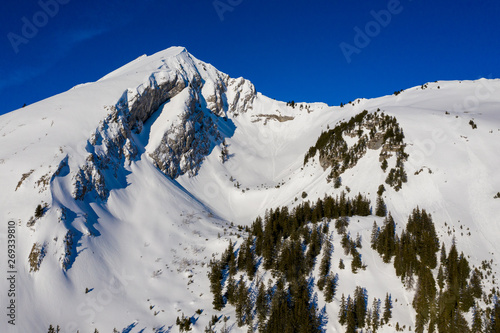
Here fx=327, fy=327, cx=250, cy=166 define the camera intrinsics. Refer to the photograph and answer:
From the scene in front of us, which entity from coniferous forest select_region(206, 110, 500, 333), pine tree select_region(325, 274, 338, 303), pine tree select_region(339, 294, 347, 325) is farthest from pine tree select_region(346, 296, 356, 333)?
pine tree select_region(325, 274, 338, 303)

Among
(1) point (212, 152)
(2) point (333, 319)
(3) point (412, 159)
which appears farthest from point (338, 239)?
(1) point (212, 152)

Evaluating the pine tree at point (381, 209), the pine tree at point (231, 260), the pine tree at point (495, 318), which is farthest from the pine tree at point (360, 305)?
the pine tree at point (381, 209)

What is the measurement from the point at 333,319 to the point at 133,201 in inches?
2494

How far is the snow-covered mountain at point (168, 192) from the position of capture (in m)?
62.5

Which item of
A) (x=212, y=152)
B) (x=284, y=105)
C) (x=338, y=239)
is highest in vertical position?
(x=284, y=105)

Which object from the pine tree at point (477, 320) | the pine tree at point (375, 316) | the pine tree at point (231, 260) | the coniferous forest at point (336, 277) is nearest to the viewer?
the pine tree at point (477, 320)

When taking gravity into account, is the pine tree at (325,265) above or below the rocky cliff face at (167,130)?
below

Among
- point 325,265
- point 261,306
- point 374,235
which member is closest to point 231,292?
point 261,306

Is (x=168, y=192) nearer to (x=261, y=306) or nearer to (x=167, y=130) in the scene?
(x=167, y=130)

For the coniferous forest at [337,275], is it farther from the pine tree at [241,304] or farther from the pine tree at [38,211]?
the pine tree at [38,211]

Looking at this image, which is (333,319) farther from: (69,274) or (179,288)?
(69,274)

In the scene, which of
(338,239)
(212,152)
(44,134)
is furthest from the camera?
(212,152)

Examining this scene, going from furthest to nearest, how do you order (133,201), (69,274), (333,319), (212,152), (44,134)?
(212,152)
(133,201)
(44,134)
(69,274)
(333,319)

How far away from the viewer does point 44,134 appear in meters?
89.2
